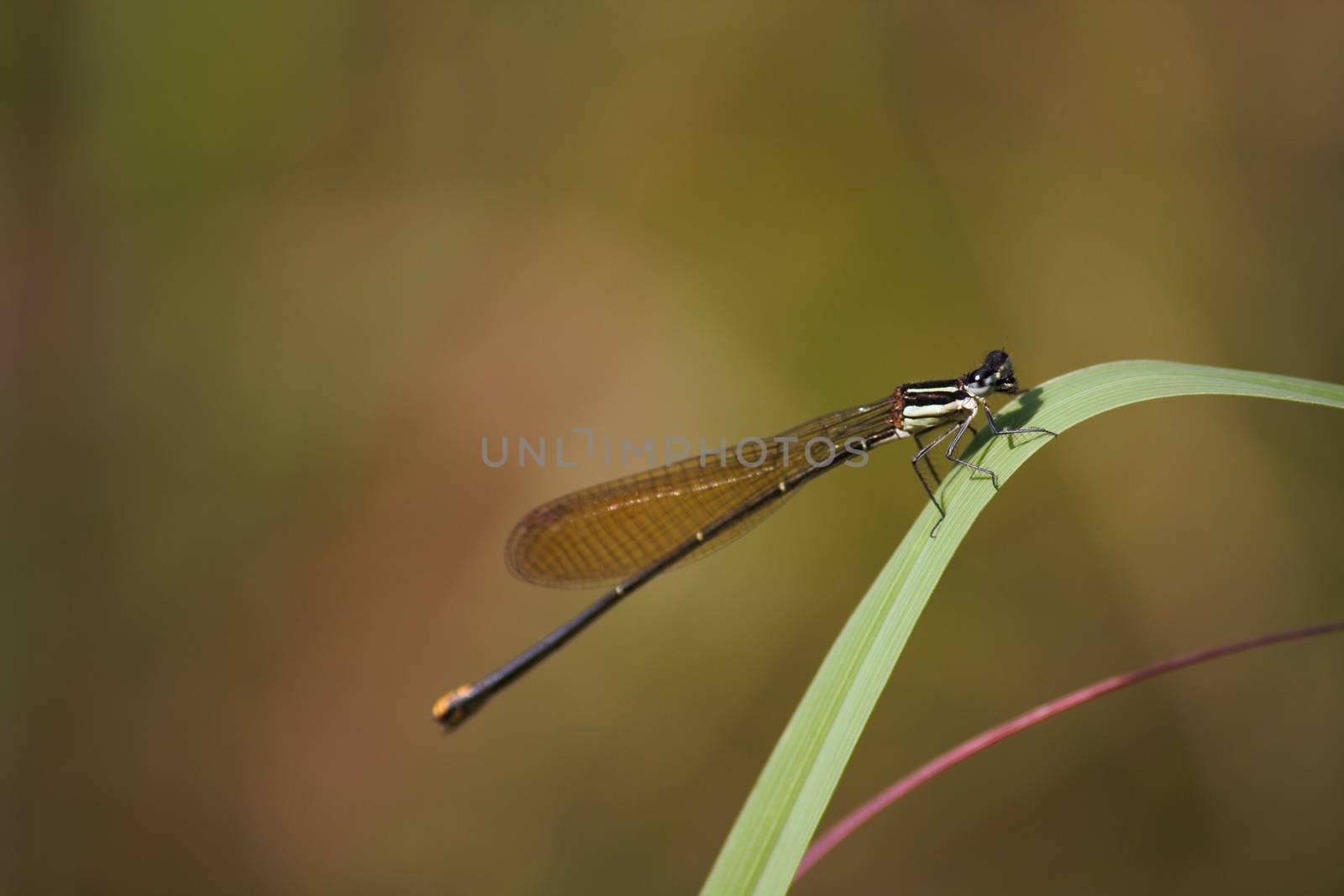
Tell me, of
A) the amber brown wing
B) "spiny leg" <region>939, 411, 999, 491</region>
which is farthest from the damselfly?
"spiny leg" <region>939, 411, 999, 491</region>

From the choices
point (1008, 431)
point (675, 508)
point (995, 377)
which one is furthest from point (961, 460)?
point (675, 508)

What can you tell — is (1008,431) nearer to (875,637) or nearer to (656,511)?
(875,637)

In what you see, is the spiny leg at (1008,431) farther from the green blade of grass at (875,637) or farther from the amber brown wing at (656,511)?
the amber brown wing at (656,511)

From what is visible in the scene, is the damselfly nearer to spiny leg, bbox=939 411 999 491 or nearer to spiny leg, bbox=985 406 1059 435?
spiny leg, bbox=939 411 999 491

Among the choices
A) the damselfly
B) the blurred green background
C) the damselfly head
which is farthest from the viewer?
the blurred green background

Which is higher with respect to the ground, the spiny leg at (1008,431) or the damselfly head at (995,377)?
the damselfly head at (995,377)

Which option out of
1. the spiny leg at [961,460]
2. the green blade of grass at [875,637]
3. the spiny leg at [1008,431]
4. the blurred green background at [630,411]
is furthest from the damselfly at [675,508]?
the blurred green background at [630,411]

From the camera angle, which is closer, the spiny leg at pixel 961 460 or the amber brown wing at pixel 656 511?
the spiny leg at pixel 961 460

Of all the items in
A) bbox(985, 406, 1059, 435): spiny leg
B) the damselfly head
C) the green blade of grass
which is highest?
the damselfly head

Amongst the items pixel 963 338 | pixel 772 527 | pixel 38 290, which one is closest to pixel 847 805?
pixel 772 527
